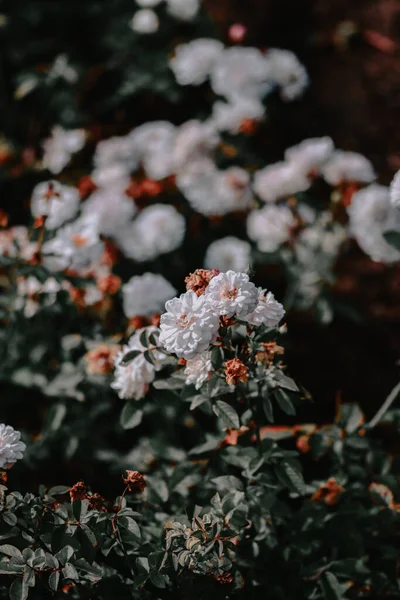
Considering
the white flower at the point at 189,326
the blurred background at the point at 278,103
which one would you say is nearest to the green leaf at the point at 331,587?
the white flower at the point at 189,326

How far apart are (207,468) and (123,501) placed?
1.42 ft

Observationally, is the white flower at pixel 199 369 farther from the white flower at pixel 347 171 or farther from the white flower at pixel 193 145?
the white flower at pixel 193 145

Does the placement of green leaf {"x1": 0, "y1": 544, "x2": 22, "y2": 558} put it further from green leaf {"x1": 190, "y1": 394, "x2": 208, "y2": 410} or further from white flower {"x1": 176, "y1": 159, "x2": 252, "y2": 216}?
white flower {"x1": 176, "y1": 159, "x2": 252, "y2": 216}

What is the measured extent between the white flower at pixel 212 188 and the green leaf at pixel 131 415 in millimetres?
810

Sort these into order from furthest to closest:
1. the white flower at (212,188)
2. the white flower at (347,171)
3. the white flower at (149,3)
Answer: the white flower at (149,3) → the white flower at (212,188) → the white flower at (347,171)

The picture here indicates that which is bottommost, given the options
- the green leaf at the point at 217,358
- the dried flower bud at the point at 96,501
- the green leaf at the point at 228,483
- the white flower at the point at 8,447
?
the green leaf at the point at 228,483

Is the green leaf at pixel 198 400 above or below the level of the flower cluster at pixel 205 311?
below

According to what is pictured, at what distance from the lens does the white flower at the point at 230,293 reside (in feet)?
3.13

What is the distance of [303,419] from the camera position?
1.99 meters

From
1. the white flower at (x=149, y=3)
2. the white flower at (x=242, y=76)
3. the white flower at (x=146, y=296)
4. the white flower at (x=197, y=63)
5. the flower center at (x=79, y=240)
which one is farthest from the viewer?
the white flower at (x=149, y=3)

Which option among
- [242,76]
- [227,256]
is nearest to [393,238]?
[227,256]

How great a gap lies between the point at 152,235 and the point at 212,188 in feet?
0.84

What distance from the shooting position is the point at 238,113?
6.71 feet

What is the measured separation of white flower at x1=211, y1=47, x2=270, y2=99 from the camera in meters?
2.06
